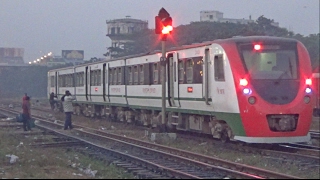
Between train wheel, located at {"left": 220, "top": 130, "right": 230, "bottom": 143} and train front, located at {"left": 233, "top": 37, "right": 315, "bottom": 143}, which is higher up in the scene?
train front, located at {"left": 233, "top": 37, "right": 315, "bottom": 143}

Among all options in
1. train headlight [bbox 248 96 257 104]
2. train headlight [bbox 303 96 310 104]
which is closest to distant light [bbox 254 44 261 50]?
train headlight [bbox 248 96 257 104]

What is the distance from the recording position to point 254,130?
14898 mm

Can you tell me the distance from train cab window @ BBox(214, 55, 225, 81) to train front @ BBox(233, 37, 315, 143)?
2.47 feet

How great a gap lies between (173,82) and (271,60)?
509 centimetres

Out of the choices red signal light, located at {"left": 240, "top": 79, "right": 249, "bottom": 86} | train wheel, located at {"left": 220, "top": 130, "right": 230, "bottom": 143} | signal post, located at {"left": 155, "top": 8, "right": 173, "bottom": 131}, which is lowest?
train wheel, located at {"left": 220, "top": 130, "right": 230, "bottom": 143}

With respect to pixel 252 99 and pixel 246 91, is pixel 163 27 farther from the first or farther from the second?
pixel 252 99

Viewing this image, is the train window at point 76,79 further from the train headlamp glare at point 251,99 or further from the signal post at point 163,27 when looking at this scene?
the train headlamp glare at point 251,99

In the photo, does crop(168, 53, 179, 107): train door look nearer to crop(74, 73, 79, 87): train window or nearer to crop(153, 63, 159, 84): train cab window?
crop(153, 63, 159, 84): train cab window

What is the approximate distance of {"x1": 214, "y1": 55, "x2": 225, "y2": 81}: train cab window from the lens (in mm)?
15981

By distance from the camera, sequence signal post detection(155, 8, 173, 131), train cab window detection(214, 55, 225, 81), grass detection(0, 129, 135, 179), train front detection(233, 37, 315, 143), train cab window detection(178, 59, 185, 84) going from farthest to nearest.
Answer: train cab window detection(178, 59, 185, 84) < signal post detection(155, 8, 173, 131) < train cab window detection(214, 55, 225, 81) < train front detection(233, 37, 315, 143) < grass detection(0, 129, 135, 179)

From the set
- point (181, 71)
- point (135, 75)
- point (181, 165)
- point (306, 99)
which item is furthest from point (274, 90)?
point (135, 75)

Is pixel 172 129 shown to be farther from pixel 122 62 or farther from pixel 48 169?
pixel 48 169

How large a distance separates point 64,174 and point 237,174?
3.35 meters

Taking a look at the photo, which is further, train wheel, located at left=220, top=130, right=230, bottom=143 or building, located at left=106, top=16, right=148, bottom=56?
building, located at left=106, top=16, right=148, bottom=56
